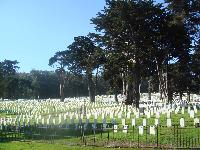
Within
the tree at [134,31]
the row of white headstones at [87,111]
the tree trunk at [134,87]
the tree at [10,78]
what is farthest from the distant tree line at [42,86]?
the tree at [134,31]

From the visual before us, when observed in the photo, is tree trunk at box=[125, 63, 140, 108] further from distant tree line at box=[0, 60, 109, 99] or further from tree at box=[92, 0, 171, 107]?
distant tree line at box=[0, 60, 109, 99]

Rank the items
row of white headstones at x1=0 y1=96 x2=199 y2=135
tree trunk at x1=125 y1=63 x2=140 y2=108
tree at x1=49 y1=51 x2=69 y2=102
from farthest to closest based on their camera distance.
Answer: tree at x1=49 y1=51 x2=69 y2=102 < tree trunk at x1=125 y1=63 x2=140 y2=108 < row of white headstones at x1=0 y1=96 x2=199 y2=135

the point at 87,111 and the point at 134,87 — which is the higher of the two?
the point at 134,87

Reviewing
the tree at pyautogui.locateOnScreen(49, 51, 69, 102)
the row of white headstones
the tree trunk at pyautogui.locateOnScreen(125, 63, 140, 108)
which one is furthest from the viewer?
the tree at pyautogui.locateOnScreen(49, 51, 69, 102)

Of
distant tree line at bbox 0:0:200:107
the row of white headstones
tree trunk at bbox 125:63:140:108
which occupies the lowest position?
the row of white headstones

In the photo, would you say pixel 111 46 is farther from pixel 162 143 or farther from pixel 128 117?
pixel 162 143

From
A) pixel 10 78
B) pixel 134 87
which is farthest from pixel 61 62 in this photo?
pixel 134 87

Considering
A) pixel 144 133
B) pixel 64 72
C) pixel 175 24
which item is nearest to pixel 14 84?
pixel 64 72

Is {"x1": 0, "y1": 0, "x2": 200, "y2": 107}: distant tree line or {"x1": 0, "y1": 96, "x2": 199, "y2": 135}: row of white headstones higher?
{"x1": 0, "y1": 0, "x2": 200, "y2": 107}: distant tree line

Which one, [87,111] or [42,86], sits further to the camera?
[42,86]

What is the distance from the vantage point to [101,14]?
2189 inches

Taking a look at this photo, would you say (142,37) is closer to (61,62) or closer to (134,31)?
(134,31)

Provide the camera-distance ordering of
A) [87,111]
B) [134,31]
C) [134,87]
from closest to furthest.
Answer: [87,111] < [134,31] < [134,87]

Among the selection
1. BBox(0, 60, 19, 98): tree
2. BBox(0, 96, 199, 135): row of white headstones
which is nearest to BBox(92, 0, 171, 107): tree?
BBox(0, 96, 199, 135): row of white headstones
